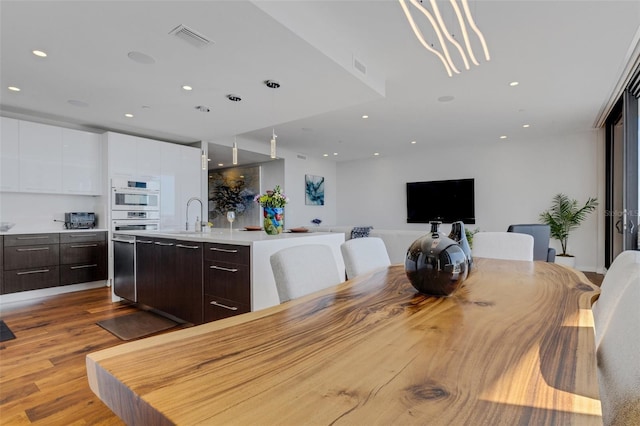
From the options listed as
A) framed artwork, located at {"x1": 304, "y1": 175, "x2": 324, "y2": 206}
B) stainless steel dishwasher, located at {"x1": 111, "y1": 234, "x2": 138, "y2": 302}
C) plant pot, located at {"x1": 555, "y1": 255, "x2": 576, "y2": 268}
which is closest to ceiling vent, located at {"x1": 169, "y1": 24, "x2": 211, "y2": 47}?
stainless steel dishwasher, located at {"x1": 111, "y1": 234, "x2": 138, "y2": 302}

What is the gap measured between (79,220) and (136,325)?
2.58 meters

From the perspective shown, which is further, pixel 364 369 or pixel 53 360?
pixel 53 360

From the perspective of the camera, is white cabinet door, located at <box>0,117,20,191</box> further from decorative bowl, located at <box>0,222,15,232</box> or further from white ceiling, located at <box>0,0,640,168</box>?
decorative bowl, located at <box>0,222,15,232</box>

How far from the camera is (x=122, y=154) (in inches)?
189

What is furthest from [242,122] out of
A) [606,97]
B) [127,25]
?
[606,97]

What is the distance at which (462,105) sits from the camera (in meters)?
4.55

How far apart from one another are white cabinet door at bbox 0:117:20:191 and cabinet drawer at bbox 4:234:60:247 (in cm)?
61

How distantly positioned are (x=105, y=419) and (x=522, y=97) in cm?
526

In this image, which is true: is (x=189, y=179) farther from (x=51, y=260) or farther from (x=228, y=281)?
(x=228, y=281)

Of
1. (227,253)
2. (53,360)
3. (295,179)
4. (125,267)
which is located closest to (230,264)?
(227,253)

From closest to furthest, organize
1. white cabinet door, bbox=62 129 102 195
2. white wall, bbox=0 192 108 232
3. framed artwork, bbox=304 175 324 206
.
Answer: white wall, bbox=0 192 108 232
white cabinet door, bbox=62 129 102 195
framed artwork, bbox=304 175 324 206

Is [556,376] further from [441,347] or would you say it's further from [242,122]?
[242,122]

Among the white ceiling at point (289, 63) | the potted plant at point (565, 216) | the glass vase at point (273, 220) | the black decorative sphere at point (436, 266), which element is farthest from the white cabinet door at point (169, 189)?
the potted plant at point (565, 216)

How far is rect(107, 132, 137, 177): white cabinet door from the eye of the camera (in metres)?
4.70
